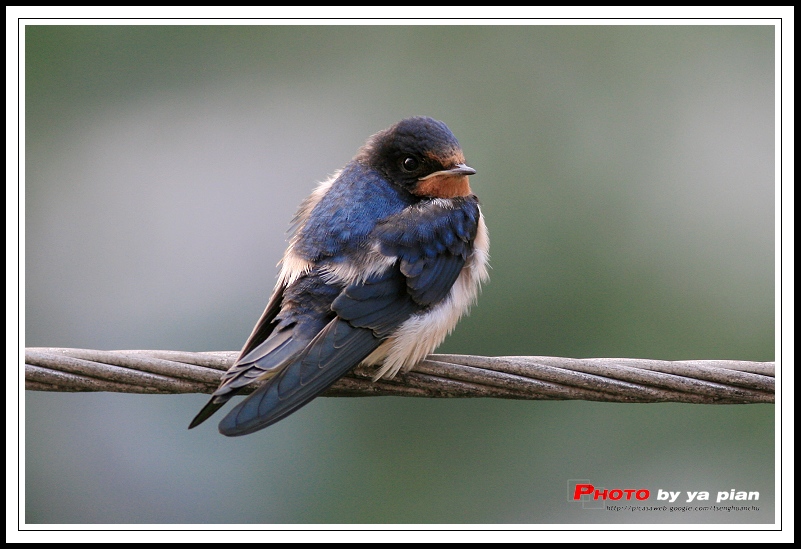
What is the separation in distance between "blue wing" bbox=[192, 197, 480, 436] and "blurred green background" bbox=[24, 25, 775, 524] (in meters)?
1.02

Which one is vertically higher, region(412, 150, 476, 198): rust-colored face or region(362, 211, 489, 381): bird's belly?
region(412, 150, 476, 198): rust-colored face

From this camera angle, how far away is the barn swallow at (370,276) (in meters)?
2.64

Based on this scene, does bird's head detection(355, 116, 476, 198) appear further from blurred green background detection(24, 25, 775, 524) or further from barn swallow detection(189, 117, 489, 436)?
blurred green background detection(24, 25, 775, 524)

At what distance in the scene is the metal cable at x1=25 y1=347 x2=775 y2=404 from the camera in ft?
8.25

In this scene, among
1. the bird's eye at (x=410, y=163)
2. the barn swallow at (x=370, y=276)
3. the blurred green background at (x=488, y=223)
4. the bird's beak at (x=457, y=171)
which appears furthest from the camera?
the blurred green background at (x=488, y=223)

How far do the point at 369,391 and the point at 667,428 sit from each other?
2012 mm

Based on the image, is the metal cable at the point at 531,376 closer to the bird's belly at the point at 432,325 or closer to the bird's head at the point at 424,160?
the bird's belly at the point at 432,325

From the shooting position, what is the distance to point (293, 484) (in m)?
4.18

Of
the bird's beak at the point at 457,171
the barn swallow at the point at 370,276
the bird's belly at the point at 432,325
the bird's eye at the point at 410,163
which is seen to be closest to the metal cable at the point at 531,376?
the barn swallow at the point at 370,276

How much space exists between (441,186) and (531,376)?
1035mm

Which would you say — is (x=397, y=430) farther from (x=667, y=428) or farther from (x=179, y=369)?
(x=179, y=369)

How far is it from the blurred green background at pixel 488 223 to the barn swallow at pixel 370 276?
76cm

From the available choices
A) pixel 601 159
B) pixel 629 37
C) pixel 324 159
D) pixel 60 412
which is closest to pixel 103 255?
pixel 60 412

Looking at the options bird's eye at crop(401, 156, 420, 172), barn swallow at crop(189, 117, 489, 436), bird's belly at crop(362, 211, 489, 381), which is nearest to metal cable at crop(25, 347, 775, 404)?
barn swallow at crop(189, 117, 489, 436)
